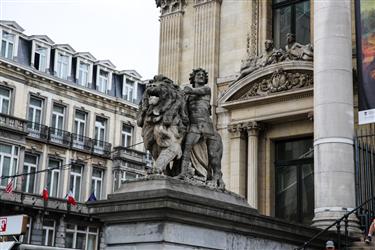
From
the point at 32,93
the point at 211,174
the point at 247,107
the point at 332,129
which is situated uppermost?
the point at 32,93

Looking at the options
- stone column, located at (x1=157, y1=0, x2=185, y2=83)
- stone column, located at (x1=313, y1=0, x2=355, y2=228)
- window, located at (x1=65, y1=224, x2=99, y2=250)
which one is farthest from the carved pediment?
window, located at (x1=65, y1=224, x2=99, y2=250)

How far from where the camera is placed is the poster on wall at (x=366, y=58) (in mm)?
19188

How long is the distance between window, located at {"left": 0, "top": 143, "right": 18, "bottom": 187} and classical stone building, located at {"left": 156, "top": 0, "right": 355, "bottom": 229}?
72.9 feet

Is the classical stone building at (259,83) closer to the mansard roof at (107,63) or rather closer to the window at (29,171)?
the window at (29,171)

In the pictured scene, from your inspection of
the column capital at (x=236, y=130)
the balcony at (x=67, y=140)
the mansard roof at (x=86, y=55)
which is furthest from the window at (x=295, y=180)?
the mansard roof at (x=86, y=55)

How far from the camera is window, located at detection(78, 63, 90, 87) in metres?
54.0

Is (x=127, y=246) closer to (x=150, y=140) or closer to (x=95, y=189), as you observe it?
(x=150, y=140)

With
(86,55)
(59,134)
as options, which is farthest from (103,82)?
(59,134)

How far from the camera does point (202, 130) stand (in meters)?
14.9

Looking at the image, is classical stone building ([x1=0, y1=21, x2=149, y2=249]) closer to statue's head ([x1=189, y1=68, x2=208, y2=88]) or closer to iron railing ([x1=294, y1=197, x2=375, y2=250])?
iron railing ([x1=294, y1=197, x2=375, y2=250])

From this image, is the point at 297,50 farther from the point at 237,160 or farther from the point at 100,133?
the point at 100,133

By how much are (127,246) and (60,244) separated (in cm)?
3629

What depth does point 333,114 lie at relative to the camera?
1861 centimetres

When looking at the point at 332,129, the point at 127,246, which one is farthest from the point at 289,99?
the point at 127,246
